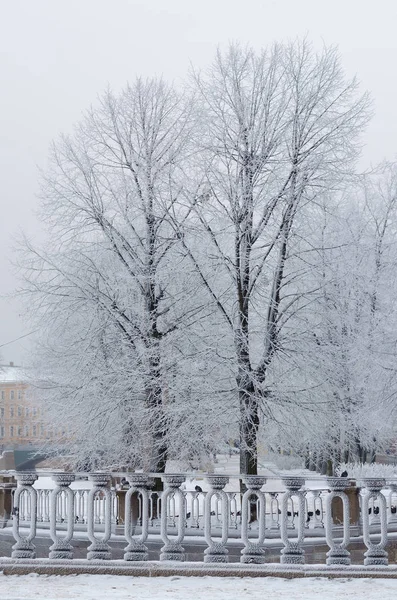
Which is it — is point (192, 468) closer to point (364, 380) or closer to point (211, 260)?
point (364, 380)

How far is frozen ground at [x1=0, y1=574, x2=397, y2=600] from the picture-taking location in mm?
9047

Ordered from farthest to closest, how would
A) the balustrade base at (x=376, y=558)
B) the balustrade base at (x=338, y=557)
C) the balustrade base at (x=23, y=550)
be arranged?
the balustrade base at (x=23, y=550), the balustrade base at (x=376, y=558), the balustrade base at (x=338, y=557)

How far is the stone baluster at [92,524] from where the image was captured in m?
10.9

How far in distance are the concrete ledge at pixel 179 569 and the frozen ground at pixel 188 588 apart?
0.36ft

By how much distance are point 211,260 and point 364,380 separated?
8.19 metres

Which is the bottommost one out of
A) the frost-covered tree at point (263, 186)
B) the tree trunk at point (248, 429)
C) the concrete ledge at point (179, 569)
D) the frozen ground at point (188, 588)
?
the frozen ground at point (188, 588)

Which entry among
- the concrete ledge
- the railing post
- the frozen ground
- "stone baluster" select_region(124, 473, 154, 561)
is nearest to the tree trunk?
the railing post

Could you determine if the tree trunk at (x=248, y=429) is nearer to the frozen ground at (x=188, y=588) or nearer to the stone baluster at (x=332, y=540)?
the stone baluster at (x=332, y=540)

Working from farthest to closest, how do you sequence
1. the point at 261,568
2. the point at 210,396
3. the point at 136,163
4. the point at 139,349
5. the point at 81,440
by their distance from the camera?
the point at 81,440
the point at 136,163
the point at 139,349
the point at 210,396
the point at 261,568

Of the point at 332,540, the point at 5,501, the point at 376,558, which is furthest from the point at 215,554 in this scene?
the point at 5,501

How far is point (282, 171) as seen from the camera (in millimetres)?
22031

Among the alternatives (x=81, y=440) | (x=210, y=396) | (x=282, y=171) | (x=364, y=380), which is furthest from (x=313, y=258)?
(x=81, y=440)

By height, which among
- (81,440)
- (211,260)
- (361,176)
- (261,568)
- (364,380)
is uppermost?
(361,176)

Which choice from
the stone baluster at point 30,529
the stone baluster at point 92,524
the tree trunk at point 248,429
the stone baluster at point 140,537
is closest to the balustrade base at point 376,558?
the stone baluster at point 140,537
